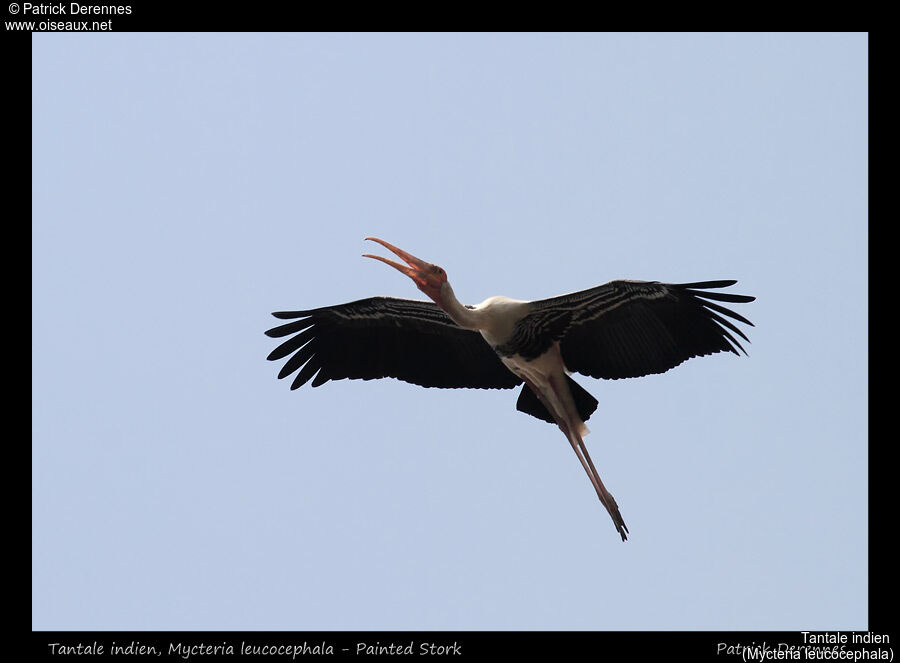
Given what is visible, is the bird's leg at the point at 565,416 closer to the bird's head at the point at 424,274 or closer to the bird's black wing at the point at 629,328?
the bird's black wing at the point at 629,328

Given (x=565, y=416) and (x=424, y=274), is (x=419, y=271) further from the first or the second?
(x=565, y=416)

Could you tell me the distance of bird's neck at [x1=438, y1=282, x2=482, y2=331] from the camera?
44.5ft

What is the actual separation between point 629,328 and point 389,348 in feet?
9.39

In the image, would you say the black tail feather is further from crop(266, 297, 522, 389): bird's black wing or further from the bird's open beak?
the bird's open beak

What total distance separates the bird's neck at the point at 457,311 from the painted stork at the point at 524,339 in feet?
0.04

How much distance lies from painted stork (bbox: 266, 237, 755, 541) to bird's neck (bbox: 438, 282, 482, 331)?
1 cm

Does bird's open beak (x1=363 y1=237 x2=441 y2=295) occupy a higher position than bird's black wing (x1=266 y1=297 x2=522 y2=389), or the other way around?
bird's open beak (x1=363 y1=237 x2=441 y2=295)

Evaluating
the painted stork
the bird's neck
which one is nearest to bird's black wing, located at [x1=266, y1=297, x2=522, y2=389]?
the painted stork

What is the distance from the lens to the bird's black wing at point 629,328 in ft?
44.8

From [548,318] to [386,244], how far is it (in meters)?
2.04

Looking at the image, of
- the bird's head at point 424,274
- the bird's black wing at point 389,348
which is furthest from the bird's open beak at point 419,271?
the bird's black wing at point 389,348

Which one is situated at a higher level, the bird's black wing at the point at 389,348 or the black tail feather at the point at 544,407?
the bird's black wing at the point at 389,348

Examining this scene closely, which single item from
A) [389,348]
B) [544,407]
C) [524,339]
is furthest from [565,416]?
[389,348]
